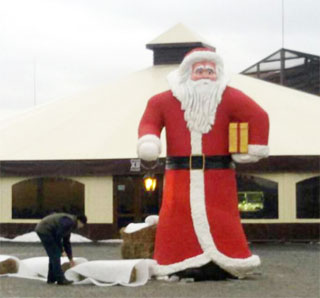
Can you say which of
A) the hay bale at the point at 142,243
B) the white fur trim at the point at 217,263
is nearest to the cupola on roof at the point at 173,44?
the hay bale at the point at 142,243

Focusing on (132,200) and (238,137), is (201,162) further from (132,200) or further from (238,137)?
(132,200)

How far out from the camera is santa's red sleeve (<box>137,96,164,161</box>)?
12.6 meters

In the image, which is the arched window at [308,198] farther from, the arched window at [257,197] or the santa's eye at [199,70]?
the santa's eye at [199,70]

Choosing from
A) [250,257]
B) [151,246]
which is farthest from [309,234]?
[250,257]

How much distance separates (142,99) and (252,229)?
4.51 meters

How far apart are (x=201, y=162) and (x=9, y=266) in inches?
126

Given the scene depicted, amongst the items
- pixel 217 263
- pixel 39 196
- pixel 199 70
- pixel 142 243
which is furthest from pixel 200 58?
pixel 39 196

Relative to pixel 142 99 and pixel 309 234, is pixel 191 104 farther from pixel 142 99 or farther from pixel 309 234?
pixel 142 99

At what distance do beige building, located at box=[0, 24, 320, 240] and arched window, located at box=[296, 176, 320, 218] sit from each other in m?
0.02

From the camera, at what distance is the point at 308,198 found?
71.6ft

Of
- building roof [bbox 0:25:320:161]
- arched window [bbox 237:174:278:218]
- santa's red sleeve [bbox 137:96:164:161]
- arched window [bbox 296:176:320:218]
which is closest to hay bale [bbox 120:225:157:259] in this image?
santa's red sleeve [bbox 137:96:164:161]

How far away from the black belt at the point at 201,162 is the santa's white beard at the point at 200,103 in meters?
0.36

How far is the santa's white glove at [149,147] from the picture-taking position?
12.6m

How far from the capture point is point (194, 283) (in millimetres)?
12383
